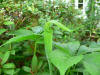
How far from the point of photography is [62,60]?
2.64 ft

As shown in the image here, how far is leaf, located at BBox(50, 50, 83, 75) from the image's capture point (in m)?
0.76

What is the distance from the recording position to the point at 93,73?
800 mm

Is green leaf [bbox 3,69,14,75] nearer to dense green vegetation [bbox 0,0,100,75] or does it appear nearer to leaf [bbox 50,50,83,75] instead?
dense green vegetation [bbox 0,0,100,75]

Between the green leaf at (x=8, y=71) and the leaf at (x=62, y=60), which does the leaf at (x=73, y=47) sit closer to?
the leaf at (x=62, y=60)

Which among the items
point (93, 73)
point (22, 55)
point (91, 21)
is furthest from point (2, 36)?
point (91, 21)

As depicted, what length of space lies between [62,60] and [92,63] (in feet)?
0.52

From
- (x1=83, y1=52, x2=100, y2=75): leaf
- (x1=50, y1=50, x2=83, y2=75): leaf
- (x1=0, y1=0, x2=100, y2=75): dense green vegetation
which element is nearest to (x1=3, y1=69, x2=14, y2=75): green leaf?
(x1=0, y1=0, x2=100, y2=75): dense green vegetation

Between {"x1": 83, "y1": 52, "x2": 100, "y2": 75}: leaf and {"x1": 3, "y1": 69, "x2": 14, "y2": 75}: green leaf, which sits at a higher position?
{"x1": 83, "y1": 52, "x2": 100, "y2": 75}: leaf

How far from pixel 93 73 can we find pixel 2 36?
2.55ft

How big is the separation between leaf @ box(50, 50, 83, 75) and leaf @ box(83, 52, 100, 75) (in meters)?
0.05

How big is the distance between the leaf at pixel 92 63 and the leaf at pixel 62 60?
0.05 metres

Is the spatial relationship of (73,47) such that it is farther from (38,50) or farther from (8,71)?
(8,71)

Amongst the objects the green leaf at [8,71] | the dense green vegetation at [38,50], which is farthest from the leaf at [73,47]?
the green leaf at [8,71]

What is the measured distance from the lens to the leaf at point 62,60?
762 millimetres
